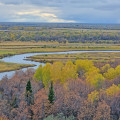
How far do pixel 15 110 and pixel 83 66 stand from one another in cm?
2420

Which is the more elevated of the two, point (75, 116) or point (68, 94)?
point (68, 94)

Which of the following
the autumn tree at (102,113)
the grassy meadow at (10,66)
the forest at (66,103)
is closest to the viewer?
the autumn tree at (102,113)

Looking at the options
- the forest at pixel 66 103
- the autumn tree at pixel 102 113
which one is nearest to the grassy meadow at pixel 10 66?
the forest at pixel 66 103

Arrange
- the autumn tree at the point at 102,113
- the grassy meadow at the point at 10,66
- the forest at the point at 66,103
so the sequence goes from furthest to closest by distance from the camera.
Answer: the grassy meadow at the point at 10,66 → the forest at the point at 66,103 → the autumn tree at the point at 102,113

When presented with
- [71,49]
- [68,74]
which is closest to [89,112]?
[68,74]

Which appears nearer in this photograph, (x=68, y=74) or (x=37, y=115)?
(x=37, y=115)

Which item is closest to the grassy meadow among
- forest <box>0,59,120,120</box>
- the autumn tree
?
forest <box>0,59,120,120</box>

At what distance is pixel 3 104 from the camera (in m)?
30.3

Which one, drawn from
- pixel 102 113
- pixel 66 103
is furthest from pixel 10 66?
pixel 102 113

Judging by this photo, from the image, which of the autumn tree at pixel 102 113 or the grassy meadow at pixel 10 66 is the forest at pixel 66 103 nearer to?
the autumn tree at pixel 102 113

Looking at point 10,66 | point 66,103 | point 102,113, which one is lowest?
point 10,66

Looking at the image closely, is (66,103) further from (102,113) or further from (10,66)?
(10,66)

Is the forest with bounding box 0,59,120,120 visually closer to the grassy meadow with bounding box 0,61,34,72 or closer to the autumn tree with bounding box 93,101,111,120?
the autumn tree with bounding box 93,101,111,120

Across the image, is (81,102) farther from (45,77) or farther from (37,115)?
(45,77)
